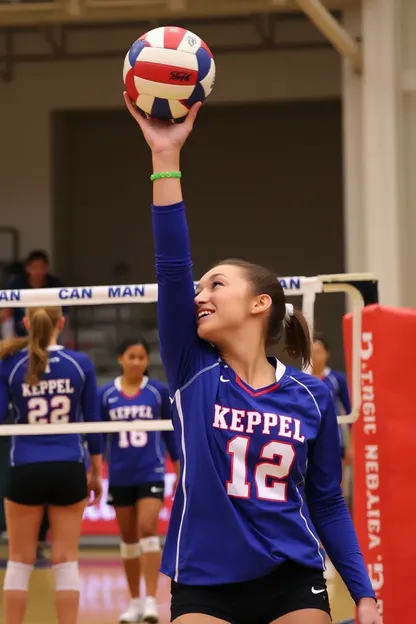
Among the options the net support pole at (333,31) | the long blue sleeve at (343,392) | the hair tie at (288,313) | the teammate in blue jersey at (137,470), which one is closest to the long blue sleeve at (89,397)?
the teammate in blue jersey at (137,470)

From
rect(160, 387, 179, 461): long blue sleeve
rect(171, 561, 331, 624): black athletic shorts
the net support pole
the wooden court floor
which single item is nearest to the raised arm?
rect(171, 561, 331, 624): black athletic shorts

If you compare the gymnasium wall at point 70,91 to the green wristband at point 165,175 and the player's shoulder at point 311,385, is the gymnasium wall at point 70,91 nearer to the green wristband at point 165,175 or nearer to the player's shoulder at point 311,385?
the player's shoulder at point 311,385

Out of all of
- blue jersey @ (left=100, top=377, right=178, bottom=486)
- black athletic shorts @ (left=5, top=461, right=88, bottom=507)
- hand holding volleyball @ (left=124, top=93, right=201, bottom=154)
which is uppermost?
hand holding volleyball @ (left=124, top=93, right=201, bottom=154)

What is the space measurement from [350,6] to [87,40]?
5835 millimetres

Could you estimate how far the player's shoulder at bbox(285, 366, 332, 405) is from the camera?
3.12m

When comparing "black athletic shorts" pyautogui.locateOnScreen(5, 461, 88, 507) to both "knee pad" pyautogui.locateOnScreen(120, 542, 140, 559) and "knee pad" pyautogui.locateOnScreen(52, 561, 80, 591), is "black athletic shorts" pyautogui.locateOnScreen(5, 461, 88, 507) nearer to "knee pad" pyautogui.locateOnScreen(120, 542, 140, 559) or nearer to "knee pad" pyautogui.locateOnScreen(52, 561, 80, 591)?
"knee pad" pyautogui.locateOnScreen(52, 561, 80, 591)

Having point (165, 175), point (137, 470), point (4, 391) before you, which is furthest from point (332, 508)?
point (137, 470)

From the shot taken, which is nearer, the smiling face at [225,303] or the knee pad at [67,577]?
the smiling face at [225,303]

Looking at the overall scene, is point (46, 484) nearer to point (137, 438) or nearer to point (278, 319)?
point (137, 438)

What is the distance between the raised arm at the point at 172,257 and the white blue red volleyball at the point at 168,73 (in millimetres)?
67

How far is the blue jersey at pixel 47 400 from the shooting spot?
6023mm

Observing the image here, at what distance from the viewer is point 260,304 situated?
313 cm

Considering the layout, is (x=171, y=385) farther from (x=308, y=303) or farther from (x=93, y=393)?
(x=93, y=393)

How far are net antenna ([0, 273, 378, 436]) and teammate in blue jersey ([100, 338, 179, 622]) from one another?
2021 mm
